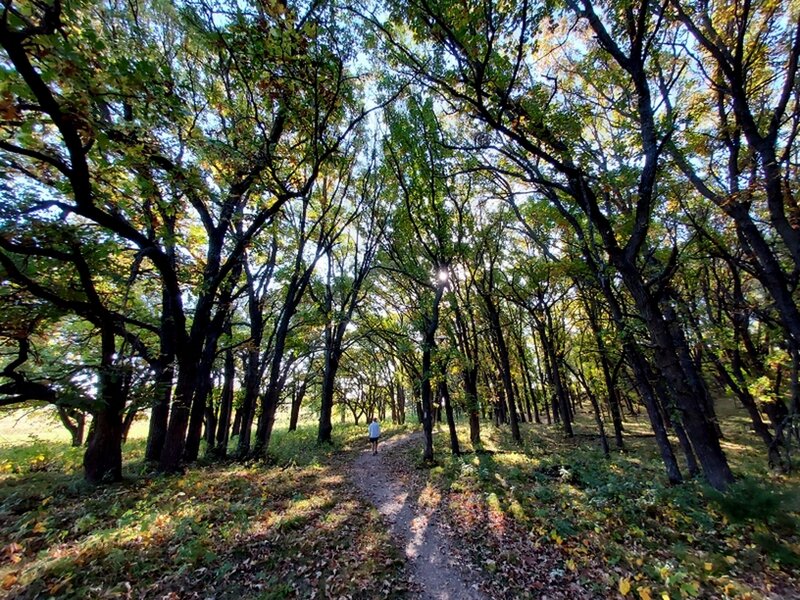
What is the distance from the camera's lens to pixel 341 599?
15.4 ft

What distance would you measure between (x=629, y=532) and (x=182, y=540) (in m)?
8.22

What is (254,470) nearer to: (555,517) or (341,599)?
(341,599)

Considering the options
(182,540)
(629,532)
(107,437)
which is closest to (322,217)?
(107,437)

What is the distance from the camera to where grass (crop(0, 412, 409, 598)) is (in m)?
4.34

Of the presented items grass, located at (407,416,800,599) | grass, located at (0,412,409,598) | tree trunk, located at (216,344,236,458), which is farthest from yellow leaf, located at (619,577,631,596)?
tree trunk, located at (216,344,236,458)

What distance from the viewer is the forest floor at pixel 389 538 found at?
4508 millimetres

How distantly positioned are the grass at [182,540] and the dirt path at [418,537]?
0.37m

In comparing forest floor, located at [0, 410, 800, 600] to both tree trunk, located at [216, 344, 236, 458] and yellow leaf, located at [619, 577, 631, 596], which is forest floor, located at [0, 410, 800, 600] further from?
tree trunk, located at [216, 344, 236, 458]

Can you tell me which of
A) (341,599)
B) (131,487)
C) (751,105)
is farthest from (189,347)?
(751,105)

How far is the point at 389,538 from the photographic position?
676 centimetres

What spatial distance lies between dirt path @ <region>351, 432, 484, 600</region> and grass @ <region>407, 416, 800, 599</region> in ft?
1.56

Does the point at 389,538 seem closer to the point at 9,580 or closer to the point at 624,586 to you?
the point at 624,586

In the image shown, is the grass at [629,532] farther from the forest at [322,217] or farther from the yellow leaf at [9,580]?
the yellow leaf at [9,580]

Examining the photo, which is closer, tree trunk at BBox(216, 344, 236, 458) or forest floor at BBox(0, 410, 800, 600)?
forest floor at BBox(0, 410, 800, 600)
